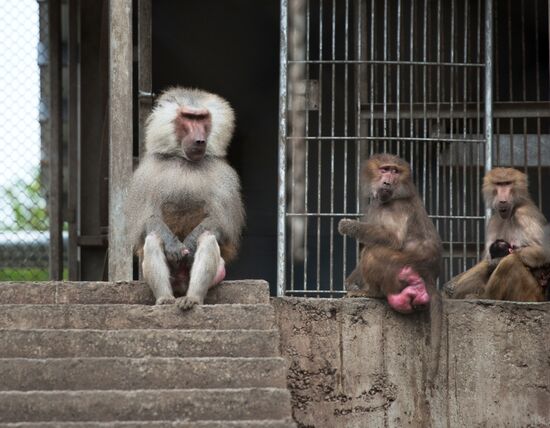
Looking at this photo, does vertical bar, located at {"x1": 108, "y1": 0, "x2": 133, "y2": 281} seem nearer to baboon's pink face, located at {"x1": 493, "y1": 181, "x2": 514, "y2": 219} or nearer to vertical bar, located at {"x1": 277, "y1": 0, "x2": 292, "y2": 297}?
vertical bar, located at {"x1": 277, "y1": 0, "x2": 292, "y2": 297}

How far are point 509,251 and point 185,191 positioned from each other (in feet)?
7.77

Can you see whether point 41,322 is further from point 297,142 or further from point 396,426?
point 297,142

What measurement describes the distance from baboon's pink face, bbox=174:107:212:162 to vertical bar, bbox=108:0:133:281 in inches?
25.1

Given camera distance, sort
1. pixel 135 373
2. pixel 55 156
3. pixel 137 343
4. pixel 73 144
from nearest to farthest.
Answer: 1. pixel 135 373
2. pixel 137 343
3. pixel 55 156
4. pixel 73 144

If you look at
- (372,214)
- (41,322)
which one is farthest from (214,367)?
(372,214)

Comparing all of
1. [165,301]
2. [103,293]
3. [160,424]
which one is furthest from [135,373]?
[103,293]

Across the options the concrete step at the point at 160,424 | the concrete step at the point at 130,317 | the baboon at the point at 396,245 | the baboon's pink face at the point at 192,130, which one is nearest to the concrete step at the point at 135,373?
the concrete step at the point at 160,424

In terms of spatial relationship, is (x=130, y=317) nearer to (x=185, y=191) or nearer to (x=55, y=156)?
(x=185, y=191)

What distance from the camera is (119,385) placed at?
6.05 meters

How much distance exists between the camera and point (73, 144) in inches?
425

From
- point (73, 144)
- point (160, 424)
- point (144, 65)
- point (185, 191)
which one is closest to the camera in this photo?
point (160, 424)

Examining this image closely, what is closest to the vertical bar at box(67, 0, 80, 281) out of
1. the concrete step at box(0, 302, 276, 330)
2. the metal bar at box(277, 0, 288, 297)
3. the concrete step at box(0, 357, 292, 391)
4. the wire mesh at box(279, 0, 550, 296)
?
the wire mesh at box(279, 0, 550, 296)

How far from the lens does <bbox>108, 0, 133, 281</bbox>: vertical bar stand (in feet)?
27.6

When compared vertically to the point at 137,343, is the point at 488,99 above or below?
above
